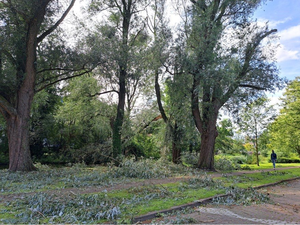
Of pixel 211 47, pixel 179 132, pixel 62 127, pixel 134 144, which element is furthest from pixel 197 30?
pixel 62 127

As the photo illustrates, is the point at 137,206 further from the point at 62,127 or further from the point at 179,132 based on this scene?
the point at 62,127

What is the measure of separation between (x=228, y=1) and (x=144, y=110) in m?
11.0

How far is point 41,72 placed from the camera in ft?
51.1

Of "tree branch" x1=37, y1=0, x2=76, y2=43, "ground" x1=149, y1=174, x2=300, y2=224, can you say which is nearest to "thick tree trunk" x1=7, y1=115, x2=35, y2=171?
"tree branch" x1=37, y1=0, x2=76, y2=43

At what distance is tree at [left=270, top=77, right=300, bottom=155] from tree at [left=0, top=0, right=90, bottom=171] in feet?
80.5

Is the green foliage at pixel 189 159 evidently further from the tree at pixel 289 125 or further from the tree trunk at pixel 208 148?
the tree at pixel 289 125

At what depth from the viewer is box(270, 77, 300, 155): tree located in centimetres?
2716

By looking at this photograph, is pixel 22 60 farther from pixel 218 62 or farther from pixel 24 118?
pixel 218 62

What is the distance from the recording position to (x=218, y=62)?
1382 centimetres

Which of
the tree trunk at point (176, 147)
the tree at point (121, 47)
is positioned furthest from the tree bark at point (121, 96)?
the tree trunk at point (176, 147)

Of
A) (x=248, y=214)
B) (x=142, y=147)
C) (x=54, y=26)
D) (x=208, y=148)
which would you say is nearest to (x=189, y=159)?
(x=208, y=148)

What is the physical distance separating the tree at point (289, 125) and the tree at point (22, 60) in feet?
80.5

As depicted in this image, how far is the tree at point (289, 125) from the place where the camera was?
89.1 feet

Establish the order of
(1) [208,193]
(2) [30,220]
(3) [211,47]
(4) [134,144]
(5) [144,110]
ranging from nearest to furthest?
(2) [30,220] → (1) [208,193] → (3) [211,47] → (5) [144,110] → (4) [134,144]
